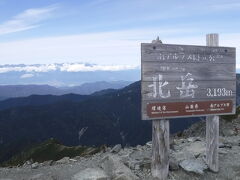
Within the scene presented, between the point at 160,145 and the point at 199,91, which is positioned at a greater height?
the point at 199,91

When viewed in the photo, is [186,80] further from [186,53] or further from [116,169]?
[116,169]

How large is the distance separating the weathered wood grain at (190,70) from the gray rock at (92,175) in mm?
3939

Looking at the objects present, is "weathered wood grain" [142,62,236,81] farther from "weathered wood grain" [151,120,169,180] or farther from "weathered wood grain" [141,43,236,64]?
"weathered wood grain" [151,120,169,180]

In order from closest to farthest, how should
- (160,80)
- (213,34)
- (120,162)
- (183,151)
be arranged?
(160,80) → (213,34) → (120,162) → (183,151)

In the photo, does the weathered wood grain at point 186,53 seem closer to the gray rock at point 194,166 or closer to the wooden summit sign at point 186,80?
the wooden summit sign at point 186,80

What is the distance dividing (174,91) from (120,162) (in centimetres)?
362

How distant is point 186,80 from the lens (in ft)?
39.8

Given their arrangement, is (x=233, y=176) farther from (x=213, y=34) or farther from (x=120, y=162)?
(x=213, y=34)

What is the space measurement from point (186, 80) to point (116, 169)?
13.6ft

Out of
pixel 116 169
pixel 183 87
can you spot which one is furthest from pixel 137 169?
pixel 183 87

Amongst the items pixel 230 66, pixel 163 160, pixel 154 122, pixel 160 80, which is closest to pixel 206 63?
pixel 230 66

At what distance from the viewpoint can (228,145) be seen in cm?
1731

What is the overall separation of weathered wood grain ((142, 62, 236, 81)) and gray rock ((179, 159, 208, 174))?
3310 millimetres

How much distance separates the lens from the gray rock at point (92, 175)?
41.2 ft
